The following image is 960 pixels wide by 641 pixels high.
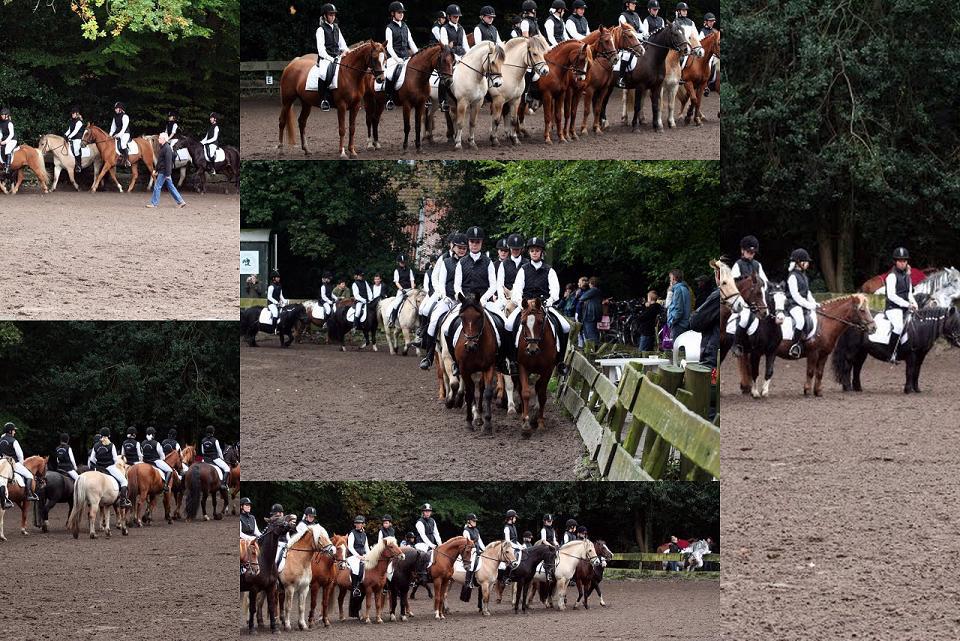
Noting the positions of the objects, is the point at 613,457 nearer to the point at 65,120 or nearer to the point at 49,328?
the point at 49,328

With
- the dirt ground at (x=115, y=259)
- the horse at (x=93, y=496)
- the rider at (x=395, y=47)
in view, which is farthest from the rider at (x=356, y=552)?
the horse at (x=93, y=496)

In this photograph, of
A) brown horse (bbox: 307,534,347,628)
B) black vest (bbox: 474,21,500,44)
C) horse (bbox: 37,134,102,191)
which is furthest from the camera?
horse (bbox: 37,134,102,191)

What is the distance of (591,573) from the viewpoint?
11.0 meters

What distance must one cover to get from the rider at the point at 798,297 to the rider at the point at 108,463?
23.3 feet

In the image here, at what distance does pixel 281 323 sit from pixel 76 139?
1115 cm

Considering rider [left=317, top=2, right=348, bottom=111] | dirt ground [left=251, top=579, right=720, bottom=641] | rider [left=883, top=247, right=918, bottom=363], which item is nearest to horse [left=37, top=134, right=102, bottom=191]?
rider [left=317, top=2, right=348, bottom=111]

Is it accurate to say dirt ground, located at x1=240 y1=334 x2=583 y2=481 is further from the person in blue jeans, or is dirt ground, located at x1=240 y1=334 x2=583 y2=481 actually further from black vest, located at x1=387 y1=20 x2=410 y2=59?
the person in blue jeans

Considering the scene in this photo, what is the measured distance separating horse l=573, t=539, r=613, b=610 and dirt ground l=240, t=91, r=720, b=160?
302cm

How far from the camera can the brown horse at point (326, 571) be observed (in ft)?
28.5

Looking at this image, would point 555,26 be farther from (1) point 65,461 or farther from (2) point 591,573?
(1) point 65,461

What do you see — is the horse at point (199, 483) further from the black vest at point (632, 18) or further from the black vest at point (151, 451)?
the black vest at point (632, 18)

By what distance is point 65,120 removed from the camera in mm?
20531

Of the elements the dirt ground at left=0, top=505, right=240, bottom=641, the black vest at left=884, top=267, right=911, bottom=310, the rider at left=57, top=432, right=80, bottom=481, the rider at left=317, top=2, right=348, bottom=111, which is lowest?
the dirt ground at left=0, top=505, right=240, bottom=641

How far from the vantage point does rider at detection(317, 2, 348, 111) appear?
31.2 feet
